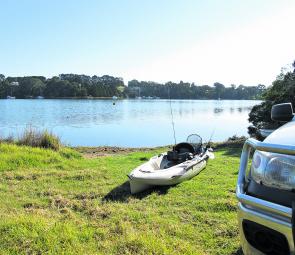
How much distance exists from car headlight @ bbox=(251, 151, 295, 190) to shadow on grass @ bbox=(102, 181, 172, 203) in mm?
4217

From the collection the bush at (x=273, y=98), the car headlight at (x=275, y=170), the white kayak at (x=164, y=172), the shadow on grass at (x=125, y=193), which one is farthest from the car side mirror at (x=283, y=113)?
the bush at (x=273, y=98)

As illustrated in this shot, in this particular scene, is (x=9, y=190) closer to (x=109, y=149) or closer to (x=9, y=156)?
(x=9, y=156)

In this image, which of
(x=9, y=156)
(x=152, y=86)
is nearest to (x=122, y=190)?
(x=9, y=156)

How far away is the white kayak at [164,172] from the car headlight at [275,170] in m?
4.67

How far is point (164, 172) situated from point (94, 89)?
105594 millimetres

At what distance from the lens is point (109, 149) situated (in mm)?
18516

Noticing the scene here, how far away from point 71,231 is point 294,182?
2.75 m

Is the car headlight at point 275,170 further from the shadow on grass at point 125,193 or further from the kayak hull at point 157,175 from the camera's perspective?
the kayak hull at point 157,175

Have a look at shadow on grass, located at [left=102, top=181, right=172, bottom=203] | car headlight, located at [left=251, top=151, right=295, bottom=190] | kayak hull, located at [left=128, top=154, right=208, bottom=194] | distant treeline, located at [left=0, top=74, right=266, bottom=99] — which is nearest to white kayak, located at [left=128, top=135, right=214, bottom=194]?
kayak hull, located at [left=128, top=154, right=208, bottom=194]

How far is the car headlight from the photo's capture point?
2.21 meters

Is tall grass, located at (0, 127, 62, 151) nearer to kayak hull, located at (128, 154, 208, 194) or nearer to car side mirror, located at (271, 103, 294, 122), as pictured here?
kayak hull, located at (128, 154, 208, 194)

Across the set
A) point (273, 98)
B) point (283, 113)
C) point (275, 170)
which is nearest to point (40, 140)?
point (283, 113)

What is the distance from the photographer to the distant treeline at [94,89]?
4284 inches

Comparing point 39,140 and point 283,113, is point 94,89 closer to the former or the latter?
point 39,140
